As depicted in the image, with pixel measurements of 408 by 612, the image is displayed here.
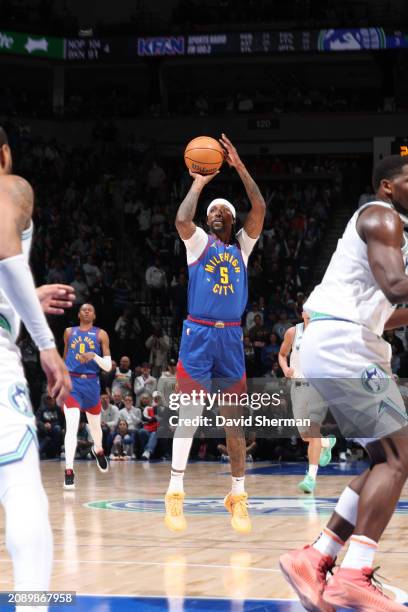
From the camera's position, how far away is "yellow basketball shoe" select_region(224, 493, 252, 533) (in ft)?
24.4

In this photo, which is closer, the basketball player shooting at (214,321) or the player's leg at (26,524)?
the player's leg at (26,524)

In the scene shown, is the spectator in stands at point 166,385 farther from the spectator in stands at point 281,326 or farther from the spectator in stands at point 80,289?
the spectator in stands at point 80,289

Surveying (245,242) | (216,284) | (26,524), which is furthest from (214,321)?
(26,524)

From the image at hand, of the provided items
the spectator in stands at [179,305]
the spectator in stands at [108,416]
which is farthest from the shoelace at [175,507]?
the spectator in stands at [179,305]

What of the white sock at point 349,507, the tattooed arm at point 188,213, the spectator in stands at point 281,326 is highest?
the tattooed arm at point 188,213

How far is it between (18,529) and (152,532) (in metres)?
4.64

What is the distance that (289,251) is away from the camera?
69.9ft

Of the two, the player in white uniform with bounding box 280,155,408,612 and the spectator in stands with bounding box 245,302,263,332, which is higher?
the player in white uniform with bounding box 280,155,408,612

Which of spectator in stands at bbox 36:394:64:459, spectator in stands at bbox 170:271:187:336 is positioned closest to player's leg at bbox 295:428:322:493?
spectator in stands at bbox 36:394:64:459

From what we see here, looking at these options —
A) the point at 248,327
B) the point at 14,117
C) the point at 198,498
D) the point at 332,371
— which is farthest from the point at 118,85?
the point at 332,371

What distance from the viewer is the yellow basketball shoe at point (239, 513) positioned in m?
7.44

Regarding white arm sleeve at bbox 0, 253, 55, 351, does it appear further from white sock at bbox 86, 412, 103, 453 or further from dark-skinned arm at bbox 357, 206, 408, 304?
white sock at bbox 86, 412, 103, 453

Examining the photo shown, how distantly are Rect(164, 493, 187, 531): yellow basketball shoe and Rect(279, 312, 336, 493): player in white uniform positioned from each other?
3.96 metres

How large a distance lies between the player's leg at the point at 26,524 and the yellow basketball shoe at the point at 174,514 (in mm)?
3897
